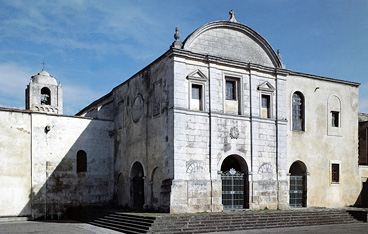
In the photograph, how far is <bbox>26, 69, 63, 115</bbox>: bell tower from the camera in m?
29.7

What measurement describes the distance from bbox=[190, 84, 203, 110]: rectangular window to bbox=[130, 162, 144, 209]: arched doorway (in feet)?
17.5

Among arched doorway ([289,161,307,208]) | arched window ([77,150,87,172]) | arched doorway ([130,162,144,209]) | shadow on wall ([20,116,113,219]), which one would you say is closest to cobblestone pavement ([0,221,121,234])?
shadow on wall ([20,116,113,219])

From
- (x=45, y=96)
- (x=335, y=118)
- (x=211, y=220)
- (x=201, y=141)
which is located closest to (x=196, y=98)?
(x=201, y=141)

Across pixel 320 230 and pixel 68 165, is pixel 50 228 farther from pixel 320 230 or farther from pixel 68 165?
pixel 320 230

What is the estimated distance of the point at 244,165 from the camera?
2066cm

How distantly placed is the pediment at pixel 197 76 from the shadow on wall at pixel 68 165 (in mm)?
8095

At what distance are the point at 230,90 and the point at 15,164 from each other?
12.4 meters

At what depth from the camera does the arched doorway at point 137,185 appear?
2238 cm

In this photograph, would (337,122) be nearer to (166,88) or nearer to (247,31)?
(247,31)


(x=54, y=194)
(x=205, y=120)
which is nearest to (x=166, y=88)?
(x=205, y=120)

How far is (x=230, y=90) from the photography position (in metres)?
21.1

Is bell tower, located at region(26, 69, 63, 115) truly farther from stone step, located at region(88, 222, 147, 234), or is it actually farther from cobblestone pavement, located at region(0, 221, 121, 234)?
stone step, located at region(88, 222, 147, 234)

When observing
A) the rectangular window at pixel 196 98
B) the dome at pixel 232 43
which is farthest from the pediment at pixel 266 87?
the rectangular window at pixel 196 98

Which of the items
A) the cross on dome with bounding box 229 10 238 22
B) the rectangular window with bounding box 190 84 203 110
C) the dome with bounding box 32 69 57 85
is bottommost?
the rectangular window with bounding box 190 84 203 110
